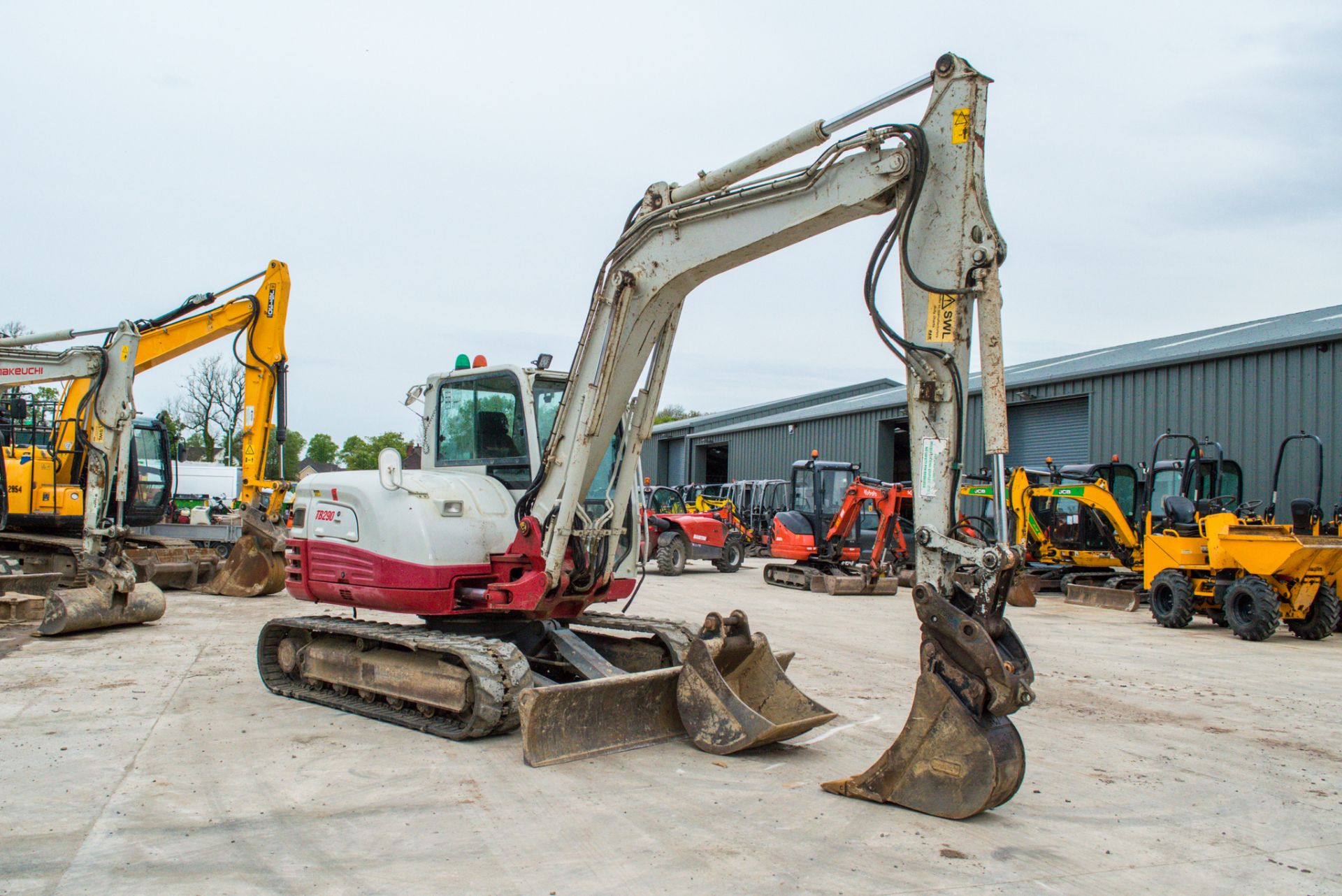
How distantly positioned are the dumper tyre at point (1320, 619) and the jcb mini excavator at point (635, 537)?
916 centimetres

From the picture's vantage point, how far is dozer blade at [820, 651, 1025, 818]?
15.3 feet

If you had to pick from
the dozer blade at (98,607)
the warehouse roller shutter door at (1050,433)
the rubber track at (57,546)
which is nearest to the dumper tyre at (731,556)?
the warehouse roller shutter door at (1050,433)

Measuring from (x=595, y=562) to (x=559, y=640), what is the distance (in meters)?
0.66

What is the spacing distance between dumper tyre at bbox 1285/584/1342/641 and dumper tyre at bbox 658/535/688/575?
11.4 metres

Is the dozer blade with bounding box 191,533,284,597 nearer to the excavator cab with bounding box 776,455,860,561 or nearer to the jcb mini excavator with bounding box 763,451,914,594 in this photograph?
the jcb mini excavator with bounding box 763,451,914,594

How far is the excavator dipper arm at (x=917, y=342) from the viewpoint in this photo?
15.5ft

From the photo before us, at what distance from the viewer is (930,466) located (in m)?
5.16

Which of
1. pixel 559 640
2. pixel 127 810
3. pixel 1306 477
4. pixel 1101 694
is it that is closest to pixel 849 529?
pixel 1306 477

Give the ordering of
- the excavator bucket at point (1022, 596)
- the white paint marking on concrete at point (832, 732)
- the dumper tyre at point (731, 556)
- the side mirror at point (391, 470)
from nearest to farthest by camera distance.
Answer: the white paint marking on concrete at point (832, 732), the side mirror at point (391, 470), the excavator bucket at point (1022, 596), the dumper tyre at point (731, 556)

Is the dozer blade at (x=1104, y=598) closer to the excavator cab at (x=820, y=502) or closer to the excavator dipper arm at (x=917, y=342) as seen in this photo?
the excavator cab at (x=820, y=502)

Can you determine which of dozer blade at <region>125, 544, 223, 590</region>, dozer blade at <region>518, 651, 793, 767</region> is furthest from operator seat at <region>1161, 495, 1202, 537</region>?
dozer blade at <region>125, 544, 223, 590</region>

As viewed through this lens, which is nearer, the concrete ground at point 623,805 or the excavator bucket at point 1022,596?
the concrete ground at point 623,805

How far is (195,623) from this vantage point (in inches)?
457

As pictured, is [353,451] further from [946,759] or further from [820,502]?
[946,759]
